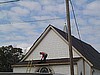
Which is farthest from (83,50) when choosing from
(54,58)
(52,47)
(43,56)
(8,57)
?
(8,57)

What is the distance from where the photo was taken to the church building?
27.0m

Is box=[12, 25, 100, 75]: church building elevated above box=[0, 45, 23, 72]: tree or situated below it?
above

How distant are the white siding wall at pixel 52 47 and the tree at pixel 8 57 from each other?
77.4ft

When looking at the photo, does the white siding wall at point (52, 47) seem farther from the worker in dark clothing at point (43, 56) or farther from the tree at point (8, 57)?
the tree at point (8, 57)

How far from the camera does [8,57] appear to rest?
59125 millimetres

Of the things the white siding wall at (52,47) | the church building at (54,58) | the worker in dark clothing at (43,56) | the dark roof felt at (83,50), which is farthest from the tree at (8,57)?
the worker in dark clothing at (43,56)

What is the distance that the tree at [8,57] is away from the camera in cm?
5503

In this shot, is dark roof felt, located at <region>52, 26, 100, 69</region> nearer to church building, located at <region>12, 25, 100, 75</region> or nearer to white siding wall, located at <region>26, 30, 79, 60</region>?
church building, located at <region>12, 25, 100, 75</region>

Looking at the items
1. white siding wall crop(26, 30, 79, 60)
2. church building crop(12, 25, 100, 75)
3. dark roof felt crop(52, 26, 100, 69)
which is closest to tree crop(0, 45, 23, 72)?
dark roof felt crop(52, 26, 100, 69)

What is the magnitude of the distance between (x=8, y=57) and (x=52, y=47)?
3043 cm

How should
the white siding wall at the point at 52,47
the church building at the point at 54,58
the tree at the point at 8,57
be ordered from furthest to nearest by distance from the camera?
the tree at the point at 8,57
the white siding wall at the point at 52,47
the church building at the point at 54,58

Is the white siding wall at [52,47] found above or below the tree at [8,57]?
above

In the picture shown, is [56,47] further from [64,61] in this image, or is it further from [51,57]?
[64,61]

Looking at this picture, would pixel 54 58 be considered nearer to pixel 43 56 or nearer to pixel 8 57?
pixel 43 56
